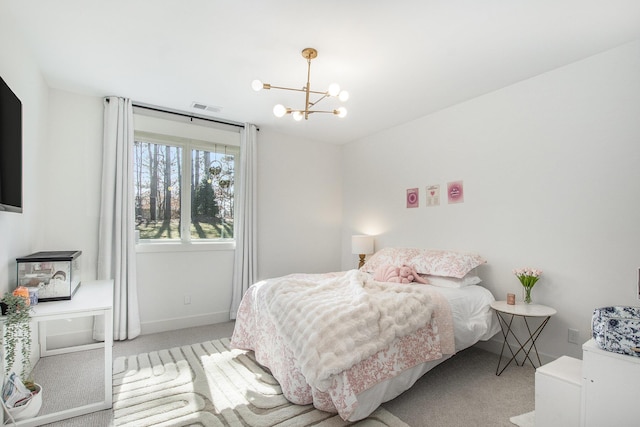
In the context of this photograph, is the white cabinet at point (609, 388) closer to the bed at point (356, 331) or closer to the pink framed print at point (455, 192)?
the bed at point (356, 331)

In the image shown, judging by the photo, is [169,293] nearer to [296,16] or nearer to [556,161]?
[296,16]

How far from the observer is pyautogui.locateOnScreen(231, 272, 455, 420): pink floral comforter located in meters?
1.80

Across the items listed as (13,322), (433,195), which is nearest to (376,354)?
(13,322)

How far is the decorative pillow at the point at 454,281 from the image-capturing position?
292cm

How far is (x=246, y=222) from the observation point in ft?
13.3

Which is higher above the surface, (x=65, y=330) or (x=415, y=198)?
(x=415, y=198)

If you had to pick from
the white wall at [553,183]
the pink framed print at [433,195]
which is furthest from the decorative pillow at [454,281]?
the pink framed print at [433,195]

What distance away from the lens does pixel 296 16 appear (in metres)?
2.03

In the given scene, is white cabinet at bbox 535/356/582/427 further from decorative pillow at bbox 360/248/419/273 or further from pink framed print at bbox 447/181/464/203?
pink framed print at bbox 447/181/464/203

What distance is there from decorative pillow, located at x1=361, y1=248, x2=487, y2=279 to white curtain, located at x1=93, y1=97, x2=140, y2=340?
8.51 feet

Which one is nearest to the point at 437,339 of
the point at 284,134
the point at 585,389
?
the point at 585,389

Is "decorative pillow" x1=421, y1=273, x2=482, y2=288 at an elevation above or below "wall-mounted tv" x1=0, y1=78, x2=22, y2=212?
below

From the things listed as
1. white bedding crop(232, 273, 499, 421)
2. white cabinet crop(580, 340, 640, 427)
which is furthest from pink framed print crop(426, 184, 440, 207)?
white cabinet crop(580, 340, 640, 427)

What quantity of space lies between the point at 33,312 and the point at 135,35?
1930 millimetres
